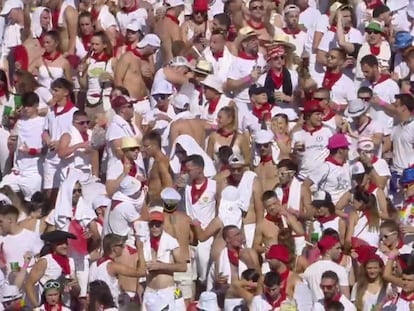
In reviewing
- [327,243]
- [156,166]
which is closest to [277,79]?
[156,166]

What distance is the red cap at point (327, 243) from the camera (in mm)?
20062

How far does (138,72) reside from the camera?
74.9ft

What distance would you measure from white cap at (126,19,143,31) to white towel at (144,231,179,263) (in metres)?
4.09

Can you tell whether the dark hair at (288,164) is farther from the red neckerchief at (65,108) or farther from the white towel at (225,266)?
the red neckerchief at (65,108)

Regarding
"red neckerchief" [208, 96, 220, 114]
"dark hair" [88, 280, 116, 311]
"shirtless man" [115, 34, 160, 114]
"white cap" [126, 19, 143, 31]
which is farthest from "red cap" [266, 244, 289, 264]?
"white cap" [126, 19, 143, 31]

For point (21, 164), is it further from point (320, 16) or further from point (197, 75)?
point (320, 16)

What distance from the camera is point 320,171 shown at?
2161 centimetres

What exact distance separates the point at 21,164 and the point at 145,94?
5.70ft

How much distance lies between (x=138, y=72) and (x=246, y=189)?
108 inches

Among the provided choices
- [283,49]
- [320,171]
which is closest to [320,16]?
[283,49]

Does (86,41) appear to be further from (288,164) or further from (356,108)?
(288,164)

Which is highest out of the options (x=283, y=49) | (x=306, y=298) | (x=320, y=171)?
(x=283, y=49)

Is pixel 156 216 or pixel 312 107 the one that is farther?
pixel 312 107

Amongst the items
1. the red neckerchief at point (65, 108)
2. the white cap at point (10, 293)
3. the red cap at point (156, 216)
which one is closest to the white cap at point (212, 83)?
the red neckerchief at point (65, 108)
